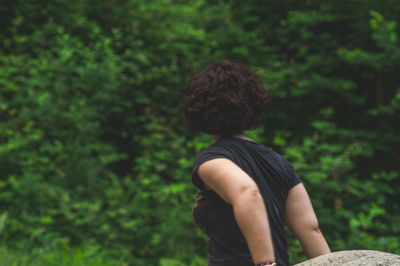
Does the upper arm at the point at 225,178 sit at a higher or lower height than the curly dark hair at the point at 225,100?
lower

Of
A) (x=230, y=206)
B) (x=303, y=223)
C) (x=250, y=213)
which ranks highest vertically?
(x=250, y=213)

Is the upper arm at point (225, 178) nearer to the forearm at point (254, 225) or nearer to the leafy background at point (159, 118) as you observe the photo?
the forearm at point (254, 225)

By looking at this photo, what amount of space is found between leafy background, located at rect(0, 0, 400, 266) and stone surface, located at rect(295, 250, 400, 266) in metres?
2.91

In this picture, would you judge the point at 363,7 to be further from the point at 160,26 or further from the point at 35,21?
the point at 35,21

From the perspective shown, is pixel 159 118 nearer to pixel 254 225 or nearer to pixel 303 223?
pixel 303 223

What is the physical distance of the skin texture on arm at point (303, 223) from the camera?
1.91 meters

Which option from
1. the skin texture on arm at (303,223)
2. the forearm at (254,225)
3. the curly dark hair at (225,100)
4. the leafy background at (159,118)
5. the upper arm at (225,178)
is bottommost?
the leafy background at (159,118)

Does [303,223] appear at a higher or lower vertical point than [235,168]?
lower

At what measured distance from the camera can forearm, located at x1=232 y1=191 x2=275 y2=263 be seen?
1515 mm

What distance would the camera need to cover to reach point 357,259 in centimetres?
170

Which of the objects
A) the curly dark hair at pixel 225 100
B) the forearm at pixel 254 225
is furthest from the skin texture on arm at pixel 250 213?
the curly dark hair at pixel 225 100

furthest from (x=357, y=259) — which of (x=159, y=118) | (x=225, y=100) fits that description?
(x=159, y=118)

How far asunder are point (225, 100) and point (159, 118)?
4.64 m

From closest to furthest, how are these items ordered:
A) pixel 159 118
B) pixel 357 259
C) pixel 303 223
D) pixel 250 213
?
pixel 250 213
pixel 357 259
pixel 303 223
pixel 159 118
